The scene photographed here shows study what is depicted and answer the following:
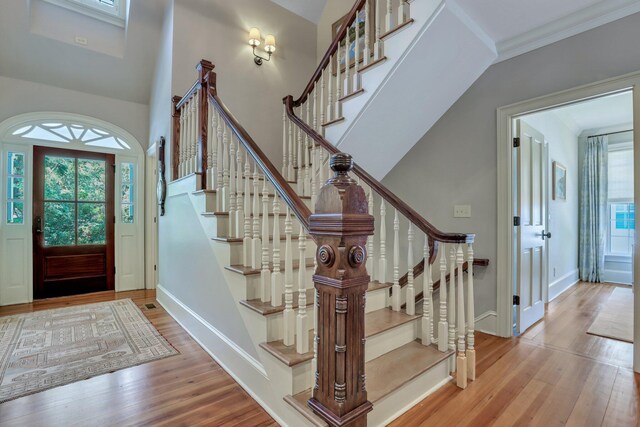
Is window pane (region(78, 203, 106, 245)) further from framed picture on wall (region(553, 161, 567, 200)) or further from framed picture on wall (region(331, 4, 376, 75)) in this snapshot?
framed picture on wall (region(553, 161, 567, 200))

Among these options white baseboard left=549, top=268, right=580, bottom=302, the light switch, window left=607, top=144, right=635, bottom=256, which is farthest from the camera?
window left=607, top=144, right=635, bottom=256

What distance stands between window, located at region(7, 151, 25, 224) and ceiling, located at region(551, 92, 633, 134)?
6.37 m

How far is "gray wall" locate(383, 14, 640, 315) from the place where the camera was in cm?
219

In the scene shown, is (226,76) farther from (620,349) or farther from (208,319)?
(620,349)

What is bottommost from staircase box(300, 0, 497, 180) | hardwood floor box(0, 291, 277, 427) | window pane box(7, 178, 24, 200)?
hardwood floor box(0, 291, 277, 427)

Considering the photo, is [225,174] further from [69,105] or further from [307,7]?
[307,7]

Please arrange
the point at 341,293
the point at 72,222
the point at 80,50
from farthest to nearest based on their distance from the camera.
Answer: the point at 72,222 < the point at 80,50 < the point at 341,293

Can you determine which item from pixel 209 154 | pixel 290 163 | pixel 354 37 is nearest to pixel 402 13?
pixel 354 37

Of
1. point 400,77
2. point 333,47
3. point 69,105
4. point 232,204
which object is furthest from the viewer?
point 69,105

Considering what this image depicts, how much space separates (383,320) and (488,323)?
1.36m

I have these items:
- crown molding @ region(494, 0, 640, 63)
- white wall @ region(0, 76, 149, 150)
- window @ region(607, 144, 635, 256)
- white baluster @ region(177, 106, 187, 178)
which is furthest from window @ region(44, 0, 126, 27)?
window @ region(607, 144, 635, 256)

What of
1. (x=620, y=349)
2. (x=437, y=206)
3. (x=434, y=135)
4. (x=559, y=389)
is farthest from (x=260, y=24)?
(x=620, y=349)

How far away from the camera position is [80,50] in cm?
357

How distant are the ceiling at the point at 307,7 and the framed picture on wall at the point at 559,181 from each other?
153 inches
